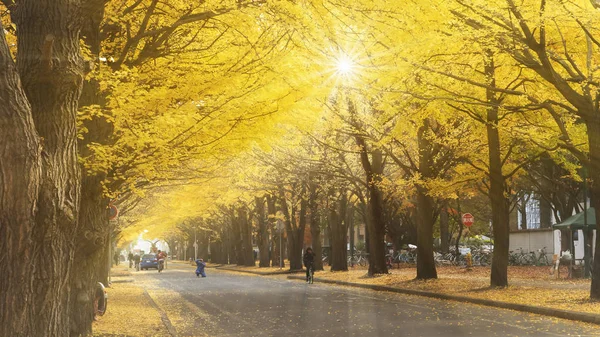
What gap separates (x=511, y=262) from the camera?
47719mm

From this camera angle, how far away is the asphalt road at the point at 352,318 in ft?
45.9

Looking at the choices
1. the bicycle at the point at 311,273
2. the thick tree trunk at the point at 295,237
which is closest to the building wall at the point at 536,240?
the thick tree trunk at the point at 295,237

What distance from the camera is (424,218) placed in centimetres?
2947

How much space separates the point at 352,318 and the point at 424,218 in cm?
1339

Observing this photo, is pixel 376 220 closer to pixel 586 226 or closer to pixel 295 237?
pixel 586 226

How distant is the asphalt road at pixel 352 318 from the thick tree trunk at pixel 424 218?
16.3ft

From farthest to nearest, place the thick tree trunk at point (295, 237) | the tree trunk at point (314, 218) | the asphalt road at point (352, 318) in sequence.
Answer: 1. the thick tree trunk at point (295, 237)
2. the tree trunk at point (314, 218)
3. the asphalt road at point (352, 318)

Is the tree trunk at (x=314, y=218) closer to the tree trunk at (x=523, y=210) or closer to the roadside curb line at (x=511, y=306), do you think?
the roadside curb line at (x=511, y=306)

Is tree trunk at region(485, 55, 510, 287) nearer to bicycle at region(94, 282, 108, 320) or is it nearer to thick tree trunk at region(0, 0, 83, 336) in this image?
bicycle at region(94, 282, 108, 320)

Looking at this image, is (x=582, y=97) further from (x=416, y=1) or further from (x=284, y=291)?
(x=284, y=291)

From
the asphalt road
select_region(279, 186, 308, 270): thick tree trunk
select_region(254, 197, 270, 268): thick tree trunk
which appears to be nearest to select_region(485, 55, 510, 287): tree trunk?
the asphalt road

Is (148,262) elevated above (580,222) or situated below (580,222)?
below

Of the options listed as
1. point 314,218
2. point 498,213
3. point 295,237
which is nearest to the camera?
point 498,213

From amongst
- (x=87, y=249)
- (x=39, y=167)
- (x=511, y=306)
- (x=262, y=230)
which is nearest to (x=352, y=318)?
(x=511, y=306)
